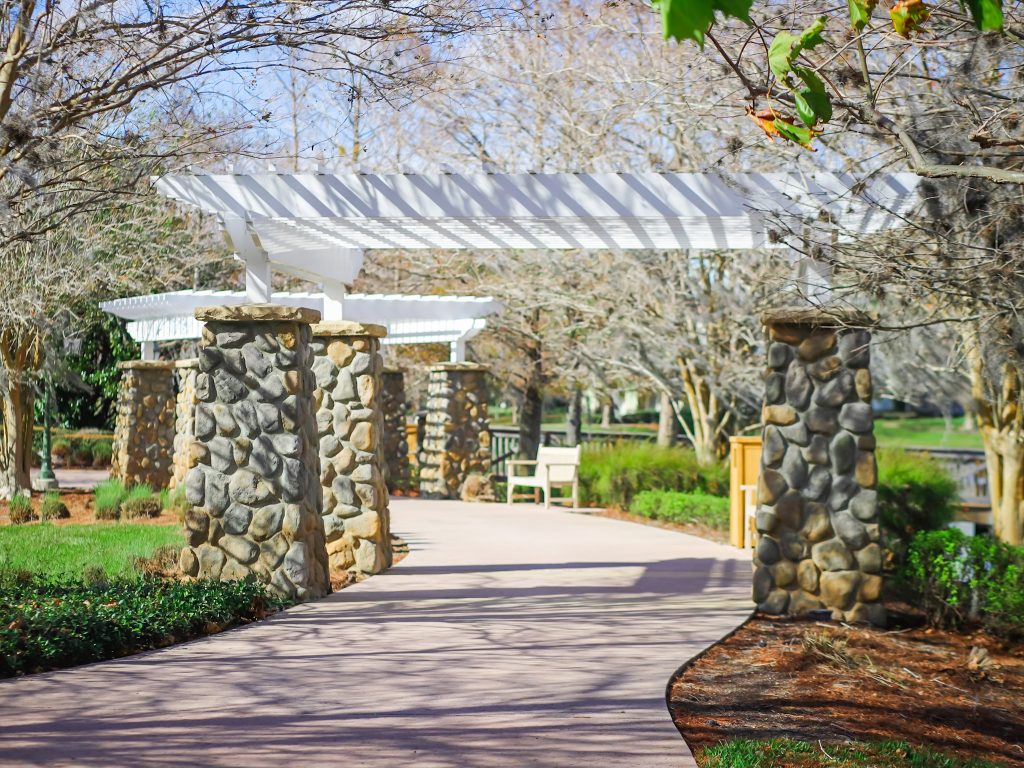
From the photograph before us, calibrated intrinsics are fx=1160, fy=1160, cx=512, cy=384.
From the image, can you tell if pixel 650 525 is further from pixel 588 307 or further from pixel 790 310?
pixel 790 310

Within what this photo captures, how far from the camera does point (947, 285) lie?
571 centimetres

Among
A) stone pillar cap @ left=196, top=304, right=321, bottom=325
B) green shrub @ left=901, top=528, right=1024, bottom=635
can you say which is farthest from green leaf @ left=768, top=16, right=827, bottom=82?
green shrub @ left=901, top=528, right=1024, bottom=635

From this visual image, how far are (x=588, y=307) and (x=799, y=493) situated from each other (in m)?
7.79

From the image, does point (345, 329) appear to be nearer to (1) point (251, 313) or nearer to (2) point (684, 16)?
(1) point (251, 313)

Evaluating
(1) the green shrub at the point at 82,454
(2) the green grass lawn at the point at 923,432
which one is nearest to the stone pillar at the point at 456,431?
(1) the green shrub at the point at 82,454

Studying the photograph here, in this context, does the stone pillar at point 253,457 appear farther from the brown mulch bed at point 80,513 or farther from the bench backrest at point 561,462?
the bench backrest at point 561,462

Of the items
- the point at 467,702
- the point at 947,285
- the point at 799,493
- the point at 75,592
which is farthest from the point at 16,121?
the point at 799,493

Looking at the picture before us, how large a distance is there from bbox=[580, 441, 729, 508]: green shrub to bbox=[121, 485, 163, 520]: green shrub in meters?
5.68

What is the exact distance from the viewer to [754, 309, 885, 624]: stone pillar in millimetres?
7758

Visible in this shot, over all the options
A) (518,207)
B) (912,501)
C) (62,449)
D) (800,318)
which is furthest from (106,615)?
(62,449)

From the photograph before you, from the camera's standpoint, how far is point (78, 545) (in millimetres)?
10711

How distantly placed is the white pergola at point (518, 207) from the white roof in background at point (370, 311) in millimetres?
5508

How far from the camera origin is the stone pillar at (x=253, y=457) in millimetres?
7926

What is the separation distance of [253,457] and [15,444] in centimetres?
1017
